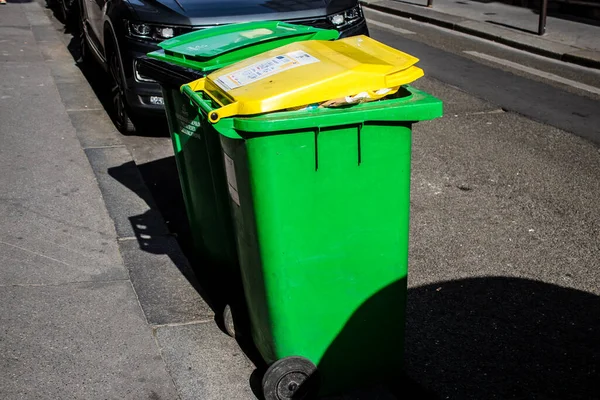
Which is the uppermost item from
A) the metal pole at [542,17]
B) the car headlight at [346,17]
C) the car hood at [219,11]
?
the car hood at [219,11]

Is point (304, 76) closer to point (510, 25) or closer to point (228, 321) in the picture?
point (228, 321)

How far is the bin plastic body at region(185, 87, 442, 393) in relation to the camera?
3270mm

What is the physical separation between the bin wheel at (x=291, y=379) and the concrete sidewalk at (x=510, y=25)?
8.59 m

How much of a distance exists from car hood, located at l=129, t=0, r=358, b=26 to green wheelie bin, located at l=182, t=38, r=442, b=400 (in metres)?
3.34

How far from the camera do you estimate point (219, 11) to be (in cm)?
703

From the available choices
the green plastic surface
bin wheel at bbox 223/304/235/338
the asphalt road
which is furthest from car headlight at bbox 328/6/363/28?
bin wheel at bbox 223/304/235/338

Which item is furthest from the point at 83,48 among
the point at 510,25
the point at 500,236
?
the point at 510,25

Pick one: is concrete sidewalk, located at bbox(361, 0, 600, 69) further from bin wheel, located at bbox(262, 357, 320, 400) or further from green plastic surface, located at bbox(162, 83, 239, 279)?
bin wheel, located at bbox(262, 357, 320, 400)

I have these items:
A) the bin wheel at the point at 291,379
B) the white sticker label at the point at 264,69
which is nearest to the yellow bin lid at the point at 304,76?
the white sticker label at the point at 264,69

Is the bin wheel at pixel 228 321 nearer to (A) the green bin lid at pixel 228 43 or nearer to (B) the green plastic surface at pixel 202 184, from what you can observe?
(B) the green plastic surface at pixel 202 184

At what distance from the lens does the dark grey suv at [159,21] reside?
7.00 m

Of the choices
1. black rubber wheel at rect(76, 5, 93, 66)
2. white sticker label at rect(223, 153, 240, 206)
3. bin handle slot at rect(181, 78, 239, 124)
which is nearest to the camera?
bin handle slot at rect(181, 78, 239, 124)

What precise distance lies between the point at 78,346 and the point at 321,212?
1592mm

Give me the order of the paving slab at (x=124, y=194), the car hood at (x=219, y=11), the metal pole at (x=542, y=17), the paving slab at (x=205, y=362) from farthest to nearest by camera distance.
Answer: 1. the metal pole at (x=542, y=17)
2. the car hood at (x=219, y=11)
3. the paving slab at (x=124, y=194)
4. the paving slab at (x=205, y=362)
